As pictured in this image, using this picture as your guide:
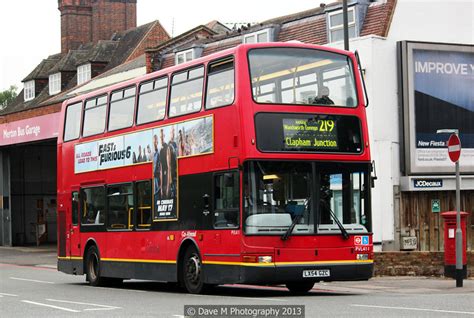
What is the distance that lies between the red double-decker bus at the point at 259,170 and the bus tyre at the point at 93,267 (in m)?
3.01

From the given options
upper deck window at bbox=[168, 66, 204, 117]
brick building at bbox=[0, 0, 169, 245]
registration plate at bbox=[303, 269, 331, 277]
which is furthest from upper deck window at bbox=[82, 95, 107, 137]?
brick building at bbox=[0, 0, 169, 245]

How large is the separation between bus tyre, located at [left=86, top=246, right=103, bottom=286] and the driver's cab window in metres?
6.10

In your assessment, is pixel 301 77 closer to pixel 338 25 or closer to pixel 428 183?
pixel 428 183

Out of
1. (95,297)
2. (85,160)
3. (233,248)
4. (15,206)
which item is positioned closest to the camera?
(233,248)

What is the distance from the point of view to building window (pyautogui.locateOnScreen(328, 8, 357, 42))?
34562mm

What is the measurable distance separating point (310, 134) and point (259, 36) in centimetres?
2064

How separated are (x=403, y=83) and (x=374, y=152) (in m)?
2.51

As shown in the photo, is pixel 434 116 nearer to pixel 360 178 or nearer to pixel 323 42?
pixel 323 42

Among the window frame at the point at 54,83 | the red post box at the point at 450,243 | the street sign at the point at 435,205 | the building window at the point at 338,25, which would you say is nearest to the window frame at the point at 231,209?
the red post box at the point at 450,243

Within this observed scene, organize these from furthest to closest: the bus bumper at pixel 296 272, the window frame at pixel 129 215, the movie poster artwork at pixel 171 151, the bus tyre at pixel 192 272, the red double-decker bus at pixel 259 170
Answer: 1. the window frame at pixel 129 215
2. the movie poster artwork at pixel 171 151
3. the bus tyre at pixel 192 272
4. the red double-decker bus at pixel 259 170
5. the bus bumper at pixel 296 272

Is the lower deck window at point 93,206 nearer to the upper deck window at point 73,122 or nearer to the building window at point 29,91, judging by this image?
the upper deck window at point 73,122

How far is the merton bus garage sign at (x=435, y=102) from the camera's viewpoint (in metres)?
33.8

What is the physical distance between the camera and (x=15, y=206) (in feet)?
180

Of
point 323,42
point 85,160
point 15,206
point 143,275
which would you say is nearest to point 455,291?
point 143,275
